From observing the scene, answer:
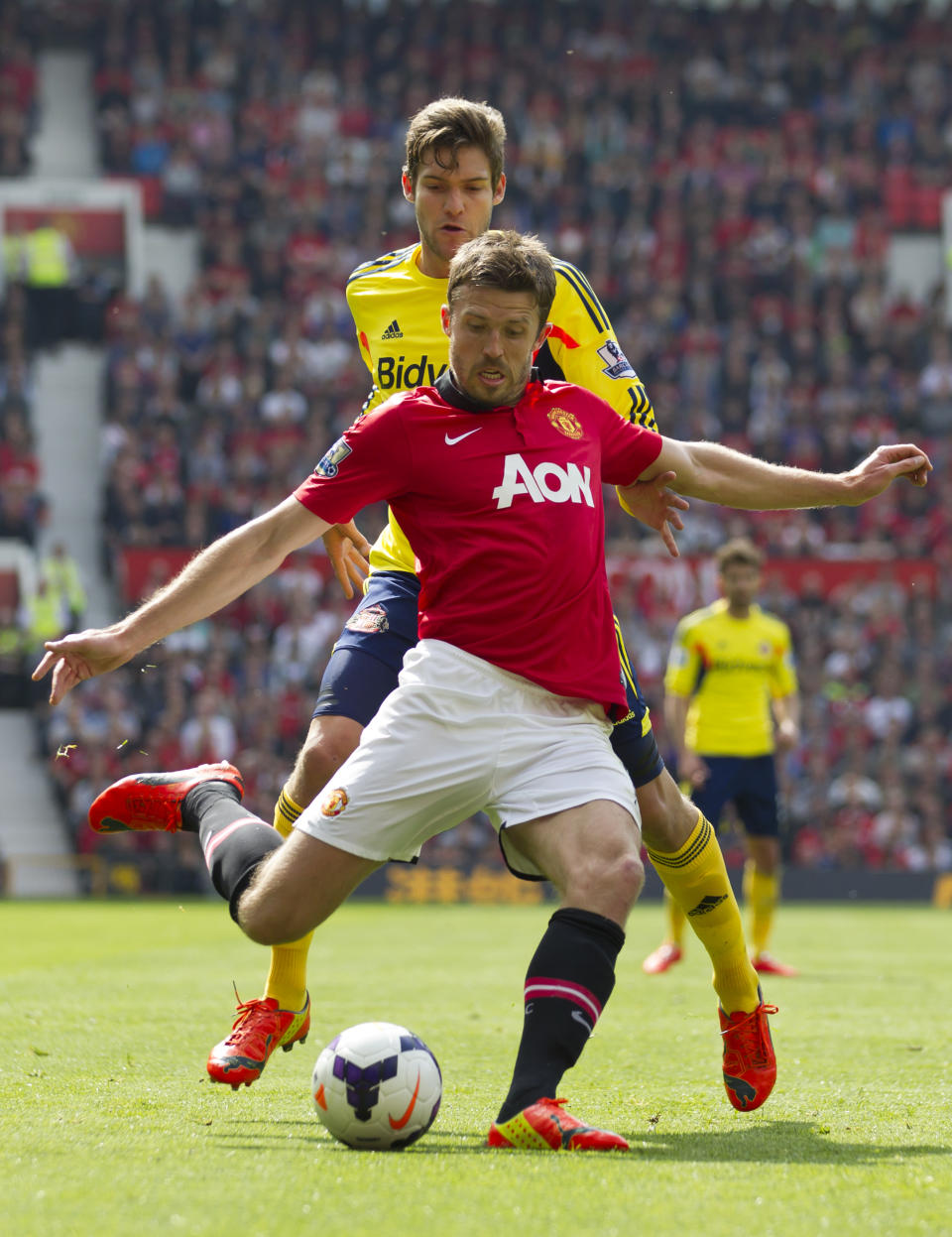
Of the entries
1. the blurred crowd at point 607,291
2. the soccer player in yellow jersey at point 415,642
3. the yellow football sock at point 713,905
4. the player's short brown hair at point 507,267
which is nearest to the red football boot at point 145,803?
the soccer player in yellow jersey at point 415,642

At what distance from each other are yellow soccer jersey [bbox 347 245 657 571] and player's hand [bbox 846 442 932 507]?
2.35 feet

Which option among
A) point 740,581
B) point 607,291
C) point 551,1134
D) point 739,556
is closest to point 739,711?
point 740,581

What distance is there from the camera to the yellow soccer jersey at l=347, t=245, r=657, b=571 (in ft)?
16.5

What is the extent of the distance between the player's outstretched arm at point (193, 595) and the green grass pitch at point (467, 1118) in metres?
1.15

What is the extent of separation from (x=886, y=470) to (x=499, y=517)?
1.13 meters

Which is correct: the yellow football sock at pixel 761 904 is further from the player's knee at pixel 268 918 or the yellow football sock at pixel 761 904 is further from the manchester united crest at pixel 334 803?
the manchester united crest at pixel 334 803

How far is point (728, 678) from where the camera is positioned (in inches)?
448

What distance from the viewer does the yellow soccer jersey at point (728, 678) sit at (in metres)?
11.2

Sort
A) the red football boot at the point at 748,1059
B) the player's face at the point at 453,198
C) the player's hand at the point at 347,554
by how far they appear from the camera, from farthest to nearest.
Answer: the player's hand at the point at 347,554 → the player's face at the point at 453,198 → the red football boot at the point at 748,1059

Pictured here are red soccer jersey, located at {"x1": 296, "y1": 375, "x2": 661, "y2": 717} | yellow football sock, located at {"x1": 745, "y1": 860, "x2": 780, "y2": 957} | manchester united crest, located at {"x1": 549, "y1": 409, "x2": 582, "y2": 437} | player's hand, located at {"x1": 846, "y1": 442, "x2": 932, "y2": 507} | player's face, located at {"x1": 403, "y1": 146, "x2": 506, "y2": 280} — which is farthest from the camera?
yellow football sock, located at {"x1": 745, "y1": 860, "x2": 780, "y2": 957}

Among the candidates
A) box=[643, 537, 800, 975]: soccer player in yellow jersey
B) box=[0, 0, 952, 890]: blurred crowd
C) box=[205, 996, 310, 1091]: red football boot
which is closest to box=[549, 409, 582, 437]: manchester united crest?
box=[205, 996, 310, 1091]: red football boot

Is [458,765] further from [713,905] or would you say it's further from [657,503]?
[713,905]

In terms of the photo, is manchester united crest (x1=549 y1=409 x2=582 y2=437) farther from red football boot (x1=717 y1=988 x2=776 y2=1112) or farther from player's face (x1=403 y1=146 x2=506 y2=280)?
red football boot (x1=717 y1=988 x2=776 y2=1112)

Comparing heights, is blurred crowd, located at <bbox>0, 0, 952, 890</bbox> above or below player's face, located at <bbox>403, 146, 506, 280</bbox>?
below
